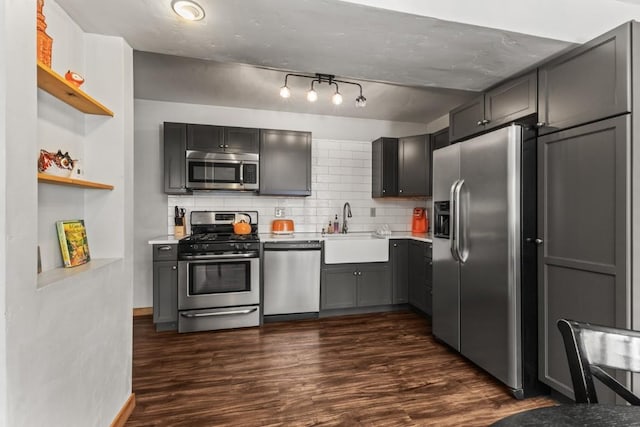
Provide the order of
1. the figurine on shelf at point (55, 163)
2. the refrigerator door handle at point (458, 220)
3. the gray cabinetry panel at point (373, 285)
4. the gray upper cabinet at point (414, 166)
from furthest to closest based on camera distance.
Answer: the gray upper cabinet at point (414, 166), the gray cabinetry panel at point (373, 285), the refrigerator door handle at point (458, 220), the figurine on shelf at point (55, 163)

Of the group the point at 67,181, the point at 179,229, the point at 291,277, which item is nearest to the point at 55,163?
the point at 67,181

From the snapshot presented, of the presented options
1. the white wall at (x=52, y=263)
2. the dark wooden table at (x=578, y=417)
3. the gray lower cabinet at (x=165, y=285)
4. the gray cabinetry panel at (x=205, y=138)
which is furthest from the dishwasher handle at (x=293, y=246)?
the dark wooden table at (x=578, y=417)

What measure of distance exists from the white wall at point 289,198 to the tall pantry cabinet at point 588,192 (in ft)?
7.91

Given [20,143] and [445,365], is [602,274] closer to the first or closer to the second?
[445,365]

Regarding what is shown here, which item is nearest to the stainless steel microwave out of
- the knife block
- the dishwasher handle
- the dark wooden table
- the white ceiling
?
the knife block

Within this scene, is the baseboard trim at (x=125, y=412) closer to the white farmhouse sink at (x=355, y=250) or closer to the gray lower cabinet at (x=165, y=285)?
the gray lower cabinet at (x=165, y=285)

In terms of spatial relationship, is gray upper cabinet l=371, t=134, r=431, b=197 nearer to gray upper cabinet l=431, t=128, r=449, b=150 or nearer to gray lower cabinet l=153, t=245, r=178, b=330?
gray upper cabinet l=431, t=128, r=449, b=150

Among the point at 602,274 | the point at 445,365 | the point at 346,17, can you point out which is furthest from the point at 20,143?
the point at 445,365

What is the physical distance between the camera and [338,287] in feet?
11.6

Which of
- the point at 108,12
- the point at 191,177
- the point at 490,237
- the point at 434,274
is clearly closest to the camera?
the point at 108,12

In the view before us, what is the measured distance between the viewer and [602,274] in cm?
167

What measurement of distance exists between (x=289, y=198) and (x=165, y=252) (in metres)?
1.59

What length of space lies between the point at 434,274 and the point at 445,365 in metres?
0.76

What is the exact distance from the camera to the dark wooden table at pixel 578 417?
708mm
